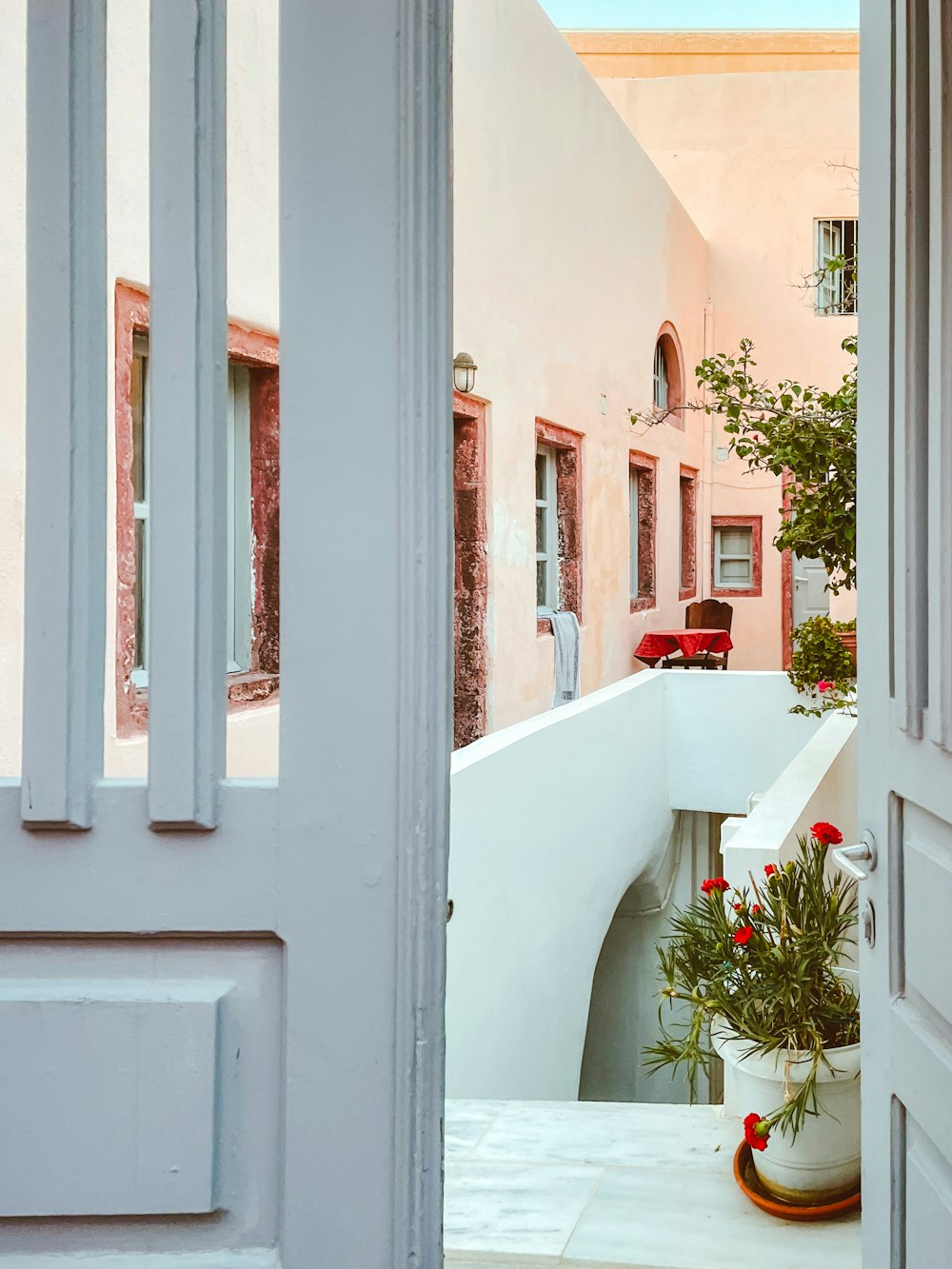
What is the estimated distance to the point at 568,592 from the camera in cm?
823

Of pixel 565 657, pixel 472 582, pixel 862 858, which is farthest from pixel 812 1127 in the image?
pixel 565 657

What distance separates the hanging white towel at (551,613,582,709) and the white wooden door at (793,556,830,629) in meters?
5.10

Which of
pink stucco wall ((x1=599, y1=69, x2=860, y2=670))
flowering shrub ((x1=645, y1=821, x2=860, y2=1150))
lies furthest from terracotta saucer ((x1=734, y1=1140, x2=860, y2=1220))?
pink stucco wall ((x1=599, y1=69, x2=860, y2=670))

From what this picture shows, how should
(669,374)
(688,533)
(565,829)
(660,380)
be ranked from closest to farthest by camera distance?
(565,829)
(660,380)
(669,374)
(688,533)

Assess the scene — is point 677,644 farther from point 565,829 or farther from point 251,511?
point 251,511

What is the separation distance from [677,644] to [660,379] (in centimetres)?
287

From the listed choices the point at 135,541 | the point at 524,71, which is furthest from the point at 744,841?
the point at 524,71

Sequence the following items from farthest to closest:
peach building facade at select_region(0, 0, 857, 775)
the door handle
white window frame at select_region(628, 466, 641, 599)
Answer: white window frame at select_region(628, 466, 641, 599) < peach building facade at select_region(0, 0, 857, 775) < the door handle

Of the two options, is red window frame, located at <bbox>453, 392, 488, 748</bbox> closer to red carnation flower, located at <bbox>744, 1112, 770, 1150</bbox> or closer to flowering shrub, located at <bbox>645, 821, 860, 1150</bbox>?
flowering shrub, located at <bbox>645, 821, 860, 1150</bbox>

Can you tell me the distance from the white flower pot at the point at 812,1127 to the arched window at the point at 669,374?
8818 mm

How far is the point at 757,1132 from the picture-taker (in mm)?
2482

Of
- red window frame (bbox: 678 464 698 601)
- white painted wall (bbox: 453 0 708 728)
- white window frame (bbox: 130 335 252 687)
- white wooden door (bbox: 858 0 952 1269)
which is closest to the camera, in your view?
white wooden door (bbox: 858 0 952 1269)

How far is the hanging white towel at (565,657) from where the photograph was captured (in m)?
7.78

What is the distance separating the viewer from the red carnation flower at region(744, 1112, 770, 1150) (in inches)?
97.7
